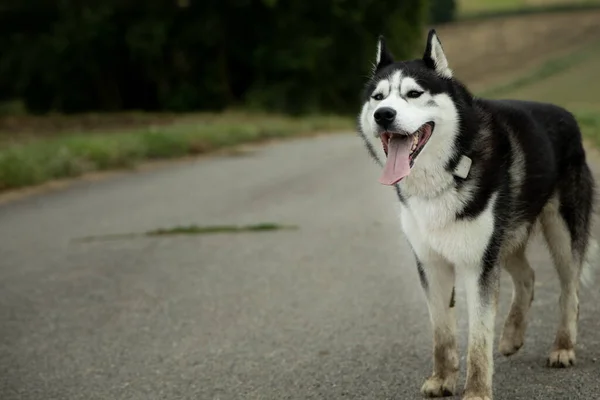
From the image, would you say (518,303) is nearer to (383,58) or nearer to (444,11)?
(383,58)

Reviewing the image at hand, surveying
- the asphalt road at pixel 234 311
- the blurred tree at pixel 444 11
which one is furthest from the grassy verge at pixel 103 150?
the blurred tree at pixel 444 11

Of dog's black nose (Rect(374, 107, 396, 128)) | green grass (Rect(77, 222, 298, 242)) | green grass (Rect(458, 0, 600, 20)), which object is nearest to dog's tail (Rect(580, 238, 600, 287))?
dog's black nose (Rect(374, 107, 396, 128))

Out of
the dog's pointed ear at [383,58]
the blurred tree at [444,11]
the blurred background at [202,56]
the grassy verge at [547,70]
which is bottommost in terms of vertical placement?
the grassy verge at [547,70]

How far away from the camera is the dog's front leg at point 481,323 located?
15.2ft

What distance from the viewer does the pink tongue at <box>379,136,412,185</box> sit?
4.65 metres

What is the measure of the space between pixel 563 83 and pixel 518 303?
46.2 m

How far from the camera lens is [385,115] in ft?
15.1

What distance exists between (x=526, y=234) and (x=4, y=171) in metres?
12.0

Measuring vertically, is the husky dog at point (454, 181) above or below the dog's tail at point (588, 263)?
above

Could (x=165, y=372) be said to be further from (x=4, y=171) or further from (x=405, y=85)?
(x=4, y=171)

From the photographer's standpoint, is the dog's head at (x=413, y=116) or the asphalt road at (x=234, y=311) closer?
the dog's head at (x=413, y=116)

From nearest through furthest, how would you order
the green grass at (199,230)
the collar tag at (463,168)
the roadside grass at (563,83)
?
the collar tag at (463,168) < the green grass at (199,230) < the roadside grass at (563,83)

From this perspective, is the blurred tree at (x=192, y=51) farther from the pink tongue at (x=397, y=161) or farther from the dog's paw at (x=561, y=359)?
the pink tongue at (x=397, y=161)

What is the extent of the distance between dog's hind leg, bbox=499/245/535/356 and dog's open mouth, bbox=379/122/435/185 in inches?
47.7
